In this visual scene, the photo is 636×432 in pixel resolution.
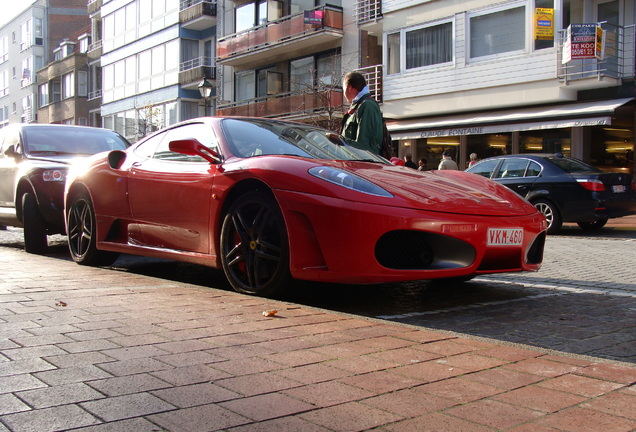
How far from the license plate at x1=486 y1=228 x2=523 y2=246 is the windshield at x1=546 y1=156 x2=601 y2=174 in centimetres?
863

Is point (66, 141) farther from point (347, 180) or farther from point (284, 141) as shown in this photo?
point (347, 180)

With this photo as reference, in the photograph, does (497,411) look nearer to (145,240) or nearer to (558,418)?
(558,418)

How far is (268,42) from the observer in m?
29.5

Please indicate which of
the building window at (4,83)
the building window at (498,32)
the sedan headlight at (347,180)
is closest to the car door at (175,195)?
the sedan headlight at (347,180)

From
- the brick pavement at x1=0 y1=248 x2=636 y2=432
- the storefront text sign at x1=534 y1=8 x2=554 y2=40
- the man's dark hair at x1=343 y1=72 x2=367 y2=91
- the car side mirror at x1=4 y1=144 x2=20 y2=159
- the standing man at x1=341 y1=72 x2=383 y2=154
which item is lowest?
the brick pavement at x1=0 y1=248 x2=636 y2=432

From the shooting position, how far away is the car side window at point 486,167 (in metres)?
13.6

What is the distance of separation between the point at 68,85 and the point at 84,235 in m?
49.4

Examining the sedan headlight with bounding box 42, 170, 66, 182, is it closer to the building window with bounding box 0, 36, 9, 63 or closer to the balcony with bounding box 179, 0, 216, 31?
the balcony with bounding box 179, 0, 216, 31

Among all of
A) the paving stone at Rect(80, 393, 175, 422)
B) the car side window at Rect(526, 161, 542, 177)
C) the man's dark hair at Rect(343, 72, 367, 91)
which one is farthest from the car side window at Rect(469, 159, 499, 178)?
the paving stone at Rect(80, 393, 175, 422)

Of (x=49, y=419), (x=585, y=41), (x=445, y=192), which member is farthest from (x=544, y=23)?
(x=49, y=419)

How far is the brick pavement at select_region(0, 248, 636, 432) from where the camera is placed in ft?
7.23

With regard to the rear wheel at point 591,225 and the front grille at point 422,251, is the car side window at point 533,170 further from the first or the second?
the front grille at point 422,251

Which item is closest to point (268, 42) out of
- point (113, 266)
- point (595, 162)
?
point (595, 162)

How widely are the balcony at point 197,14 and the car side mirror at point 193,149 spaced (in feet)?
105
